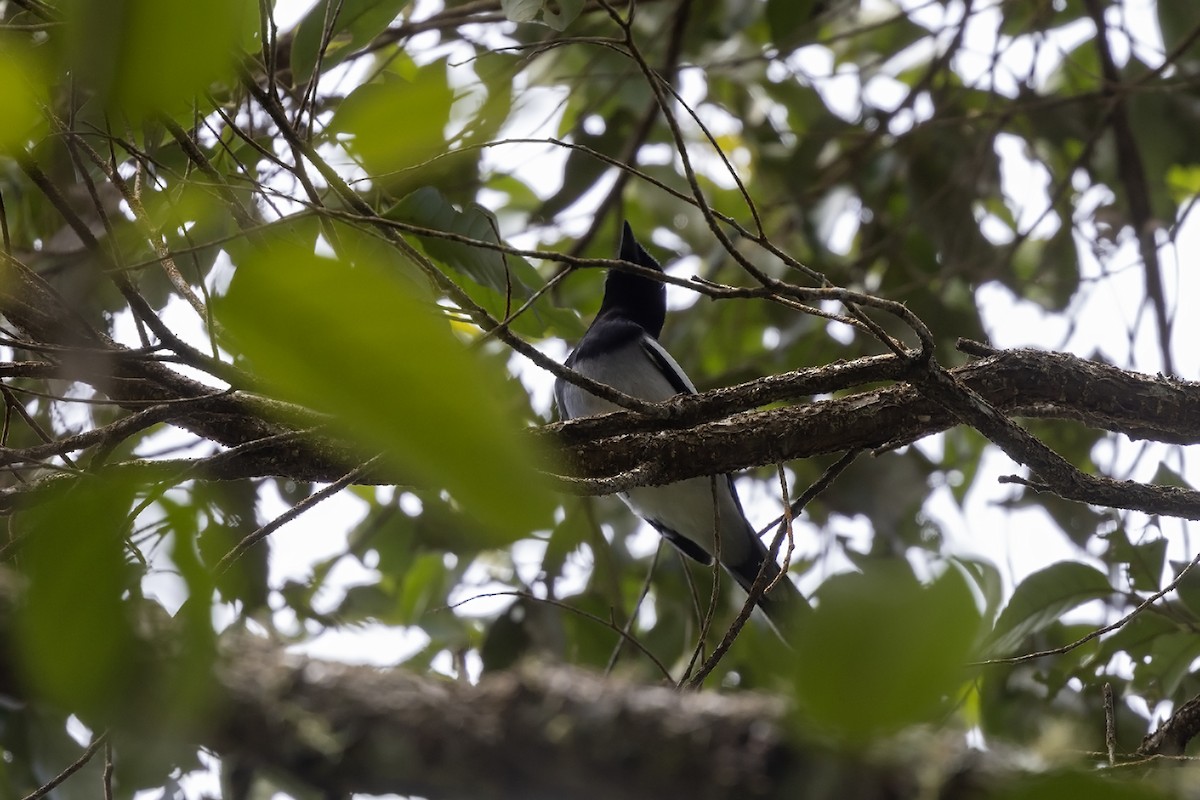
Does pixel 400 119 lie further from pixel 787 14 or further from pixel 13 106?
pixel 787 14

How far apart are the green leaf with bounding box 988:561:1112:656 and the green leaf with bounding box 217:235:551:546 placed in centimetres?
194

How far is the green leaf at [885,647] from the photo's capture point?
1.46 ft

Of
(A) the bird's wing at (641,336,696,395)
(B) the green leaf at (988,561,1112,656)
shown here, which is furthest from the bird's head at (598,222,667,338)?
(B) the green leaf at (988,561,1112,656)

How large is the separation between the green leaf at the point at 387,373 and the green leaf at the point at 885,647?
0.14m

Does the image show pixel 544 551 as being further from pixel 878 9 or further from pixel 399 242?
pixel 878 9

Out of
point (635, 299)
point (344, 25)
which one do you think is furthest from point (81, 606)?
point (635, 299)

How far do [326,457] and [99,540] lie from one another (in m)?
0.98

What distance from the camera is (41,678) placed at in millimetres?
512

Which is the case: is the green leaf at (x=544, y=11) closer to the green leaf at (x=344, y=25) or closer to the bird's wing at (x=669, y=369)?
the green leaf at (x=344, y=25)

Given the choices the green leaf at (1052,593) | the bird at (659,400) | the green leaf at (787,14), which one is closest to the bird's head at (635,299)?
the bird at (659,400)

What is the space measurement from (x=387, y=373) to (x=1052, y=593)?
204 cm

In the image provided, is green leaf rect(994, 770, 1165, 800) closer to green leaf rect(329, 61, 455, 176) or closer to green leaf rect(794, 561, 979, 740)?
green leaf rect(794, 561, 979, 740)

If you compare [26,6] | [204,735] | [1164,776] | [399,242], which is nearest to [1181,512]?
[1164,776]

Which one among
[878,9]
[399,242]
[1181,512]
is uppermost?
[878,9]
